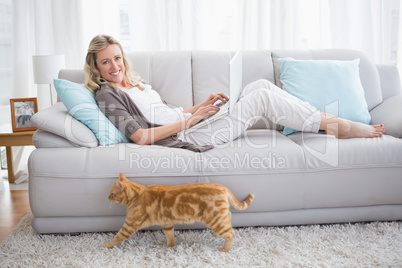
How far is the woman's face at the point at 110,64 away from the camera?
2.32m

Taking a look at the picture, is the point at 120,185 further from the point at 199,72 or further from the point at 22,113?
the point at 22,113

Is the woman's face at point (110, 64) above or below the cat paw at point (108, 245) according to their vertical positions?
above

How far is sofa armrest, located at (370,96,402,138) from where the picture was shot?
7.37 ft

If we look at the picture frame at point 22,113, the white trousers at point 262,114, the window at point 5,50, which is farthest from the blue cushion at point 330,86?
the window at point 5,50

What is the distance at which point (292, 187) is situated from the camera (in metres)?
2.01

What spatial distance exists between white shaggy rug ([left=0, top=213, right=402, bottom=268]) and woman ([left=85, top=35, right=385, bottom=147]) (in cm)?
49

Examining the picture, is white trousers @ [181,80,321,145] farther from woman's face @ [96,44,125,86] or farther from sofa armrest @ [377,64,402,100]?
sofa armrest @ [377,64,402,100]

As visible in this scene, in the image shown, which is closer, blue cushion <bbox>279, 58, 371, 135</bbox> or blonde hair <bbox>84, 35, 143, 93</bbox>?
blonde hair <bbox>84, 35, 143, 93</bbox>

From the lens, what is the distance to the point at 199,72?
2.67m

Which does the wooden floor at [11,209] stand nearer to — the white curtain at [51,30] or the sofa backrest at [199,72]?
the white curtain at [51,30]

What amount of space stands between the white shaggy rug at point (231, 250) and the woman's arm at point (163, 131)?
0.48m

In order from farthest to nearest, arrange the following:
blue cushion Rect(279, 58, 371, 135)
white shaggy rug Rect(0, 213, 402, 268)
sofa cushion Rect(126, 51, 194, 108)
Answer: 1. sofa cushion Rect(126, 51, 194, 108)
2. blue cushion Rect(279, 58, 371, 135)
3. white shaggy rug Rect(0, 213, 402, 268)

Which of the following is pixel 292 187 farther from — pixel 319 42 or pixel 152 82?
pixel 319 42

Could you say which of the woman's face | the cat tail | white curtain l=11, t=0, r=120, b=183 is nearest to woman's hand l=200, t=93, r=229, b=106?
the woman's face
